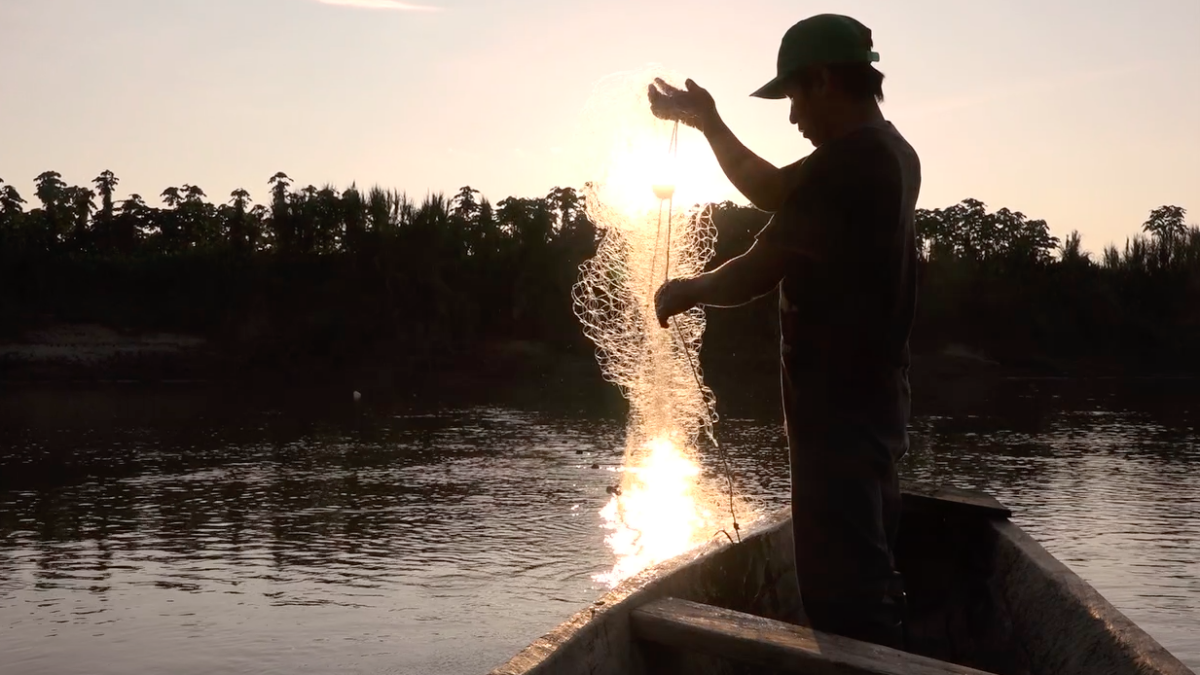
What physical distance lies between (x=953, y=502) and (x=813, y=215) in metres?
2.59

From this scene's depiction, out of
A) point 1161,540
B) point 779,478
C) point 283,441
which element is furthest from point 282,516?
point 1161,540

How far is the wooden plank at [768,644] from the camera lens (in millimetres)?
2818

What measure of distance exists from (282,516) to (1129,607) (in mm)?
10651

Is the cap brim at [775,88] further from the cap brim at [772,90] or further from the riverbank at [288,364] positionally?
the riverbank at [288,364]

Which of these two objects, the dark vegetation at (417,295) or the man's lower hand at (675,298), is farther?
the dark vegetation at (417,295)

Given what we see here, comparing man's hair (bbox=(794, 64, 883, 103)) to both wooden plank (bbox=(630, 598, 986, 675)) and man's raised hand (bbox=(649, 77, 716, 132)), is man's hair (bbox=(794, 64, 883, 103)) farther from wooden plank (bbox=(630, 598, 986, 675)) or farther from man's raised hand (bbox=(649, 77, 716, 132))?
wooden plank (bbox=(630, 598, 986, 675))

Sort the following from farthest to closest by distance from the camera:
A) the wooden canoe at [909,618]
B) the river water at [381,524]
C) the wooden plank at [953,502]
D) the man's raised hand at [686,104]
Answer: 1. the river water at [381,524]
2. the wooden plank at [953,502]
3. the man's raised hand at [686,104]
4. the wooden canoe at [909,618]

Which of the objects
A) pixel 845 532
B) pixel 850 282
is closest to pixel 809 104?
pixel 850 282

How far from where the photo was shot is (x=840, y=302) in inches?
125

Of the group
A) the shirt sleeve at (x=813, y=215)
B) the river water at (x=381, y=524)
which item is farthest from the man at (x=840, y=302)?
the river water at (x=381, y=524)

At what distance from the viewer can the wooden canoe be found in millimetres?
2996

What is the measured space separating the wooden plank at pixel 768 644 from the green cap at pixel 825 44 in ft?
4.91

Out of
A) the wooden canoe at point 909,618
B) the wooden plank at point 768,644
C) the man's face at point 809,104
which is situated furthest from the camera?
the man's face at point 809,104

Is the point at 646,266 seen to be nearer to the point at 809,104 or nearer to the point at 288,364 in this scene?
the point at 809,104
